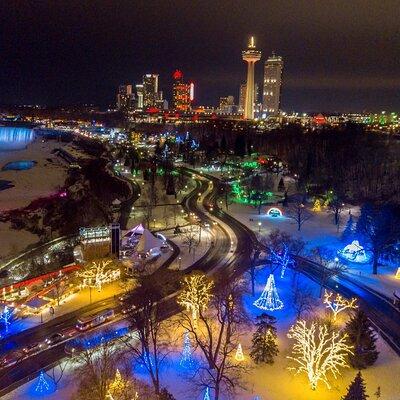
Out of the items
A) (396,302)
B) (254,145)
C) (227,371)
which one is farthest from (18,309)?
(254,145)

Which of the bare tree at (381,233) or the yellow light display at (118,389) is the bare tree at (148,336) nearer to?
the yellow light display at (118,389)

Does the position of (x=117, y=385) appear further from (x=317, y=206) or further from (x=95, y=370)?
(x=317, y=206)

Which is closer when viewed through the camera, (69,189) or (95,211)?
(95,211)

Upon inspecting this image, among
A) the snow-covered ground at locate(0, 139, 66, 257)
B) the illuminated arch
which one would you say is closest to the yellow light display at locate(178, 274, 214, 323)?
the snow-covered ground at locate(0, 139, 66, 257)

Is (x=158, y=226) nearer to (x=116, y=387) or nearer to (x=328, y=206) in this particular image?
(x=328, y=206)

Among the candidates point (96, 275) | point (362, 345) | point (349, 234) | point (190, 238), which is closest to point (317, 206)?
point (349, 234)

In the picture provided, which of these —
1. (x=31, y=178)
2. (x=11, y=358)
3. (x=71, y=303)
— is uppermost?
(x=11, y=358)

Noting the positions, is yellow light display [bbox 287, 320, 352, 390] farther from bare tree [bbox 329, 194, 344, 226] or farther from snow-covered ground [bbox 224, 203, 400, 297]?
bare tree [bbox 329, 194, 344, 226]
